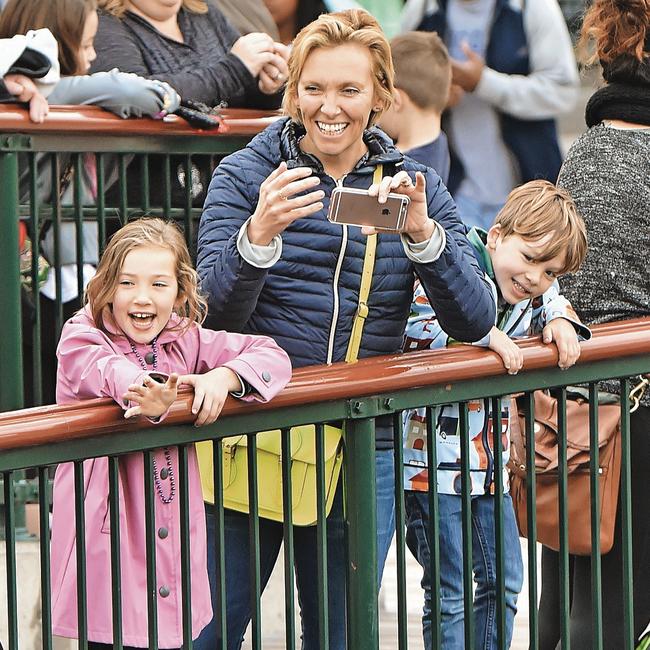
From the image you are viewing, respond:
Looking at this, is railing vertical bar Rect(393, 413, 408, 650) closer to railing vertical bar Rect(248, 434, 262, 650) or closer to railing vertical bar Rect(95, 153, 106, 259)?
railing vertical bar Rect(248, 434, 262, 650)

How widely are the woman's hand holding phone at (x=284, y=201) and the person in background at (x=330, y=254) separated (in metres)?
0.17

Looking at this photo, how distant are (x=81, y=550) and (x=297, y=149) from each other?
3.53 feet

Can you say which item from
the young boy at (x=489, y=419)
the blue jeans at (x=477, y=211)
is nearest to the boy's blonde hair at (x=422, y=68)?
the blue jeans at (x=477, y=211)

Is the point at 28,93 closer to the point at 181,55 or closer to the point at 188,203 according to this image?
the point at 188,203

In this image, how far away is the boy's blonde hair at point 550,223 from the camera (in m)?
3.78

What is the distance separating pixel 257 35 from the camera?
17.9 feet

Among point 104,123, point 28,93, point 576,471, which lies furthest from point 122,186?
point 576,471

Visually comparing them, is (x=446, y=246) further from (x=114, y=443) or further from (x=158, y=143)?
(x=158, y=143)

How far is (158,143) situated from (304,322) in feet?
5.44

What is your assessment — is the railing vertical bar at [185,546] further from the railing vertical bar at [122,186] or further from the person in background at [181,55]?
the person in background at [181,55]

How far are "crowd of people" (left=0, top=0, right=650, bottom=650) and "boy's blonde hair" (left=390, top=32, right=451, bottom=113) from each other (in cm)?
109

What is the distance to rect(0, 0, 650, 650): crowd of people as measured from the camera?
3328 mm

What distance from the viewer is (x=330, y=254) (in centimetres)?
358

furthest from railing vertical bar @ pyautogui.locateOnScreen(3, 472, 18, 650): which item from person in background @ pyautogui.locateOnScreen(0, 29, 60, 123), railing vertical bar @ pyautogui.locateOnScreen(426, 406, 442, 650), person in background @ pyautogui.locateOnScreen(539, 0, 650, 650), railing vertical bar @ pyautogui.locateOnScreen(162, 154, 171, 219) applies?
railing vertical bar @ pyautogui.locateOnScreen(162, 154, 171, 219)
